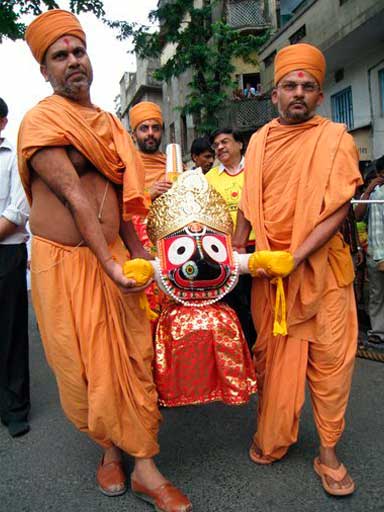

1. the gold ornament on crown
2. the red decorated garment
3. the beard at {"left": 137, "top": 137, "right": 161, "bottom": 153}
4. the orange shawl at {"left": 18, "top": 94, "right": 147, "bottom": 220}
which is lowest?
the red decorated garment

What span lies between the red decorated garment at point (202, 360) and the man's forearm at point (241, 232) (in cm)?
46

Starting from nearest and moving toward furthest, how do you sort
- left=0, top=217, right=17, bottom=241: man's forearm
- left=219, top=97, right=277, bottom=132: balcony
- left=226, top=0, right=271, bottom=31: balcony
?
left=0, top=217, right=17, bottom=241: man's forearm → left=219, top=97, right=277, bottom=132: balcony → left=226, top=0, right=271, bottom=31: balcony

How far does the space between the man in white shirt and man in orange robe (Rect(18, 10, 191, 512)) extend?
87 cm

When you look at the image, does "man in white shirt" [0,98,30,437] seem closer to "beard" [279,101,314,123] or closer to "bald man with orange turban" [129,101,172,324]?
"bald man with orange turban" [129,101,172,324]

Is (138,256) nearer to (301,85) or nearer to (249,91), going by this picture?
(301,85)

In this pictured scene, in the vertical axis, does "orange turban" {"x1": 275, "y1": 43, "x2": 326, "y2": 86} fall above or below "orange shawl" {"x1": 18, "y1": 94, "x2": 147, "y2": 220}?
above

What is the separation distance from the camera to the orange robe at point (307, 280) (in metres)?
2.25

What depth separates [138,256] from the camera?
98.0 inches

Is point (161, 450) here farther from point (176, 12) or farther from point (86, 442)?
point (176, 12)

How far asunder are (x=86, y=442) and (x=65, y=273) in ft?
4.15

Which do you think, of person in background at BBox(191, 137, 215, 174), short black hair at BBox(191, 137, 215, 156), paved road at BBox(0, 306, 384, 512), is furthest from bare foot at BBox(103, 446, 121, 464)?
short black hair at BBox(191, 137, 215, 156)

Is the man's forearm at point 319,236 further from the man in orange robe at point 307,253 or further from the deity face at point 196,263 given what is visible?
the deity face at point 196,263

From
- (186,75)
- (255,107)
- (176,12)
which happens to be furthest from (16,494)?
(186,75)

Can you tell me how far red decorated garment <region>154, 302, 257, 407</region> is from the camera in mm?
2307
